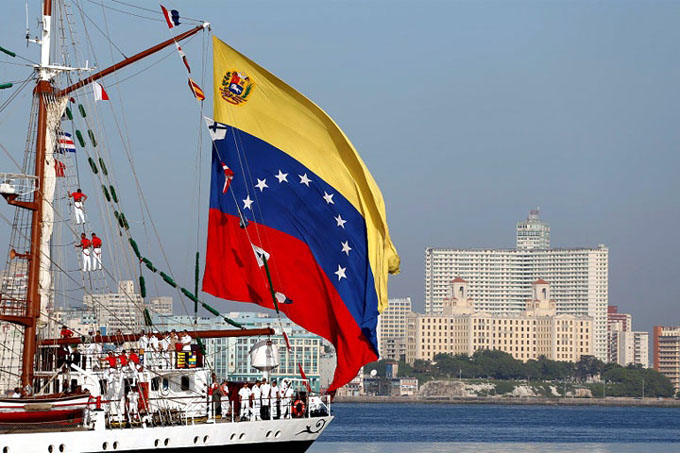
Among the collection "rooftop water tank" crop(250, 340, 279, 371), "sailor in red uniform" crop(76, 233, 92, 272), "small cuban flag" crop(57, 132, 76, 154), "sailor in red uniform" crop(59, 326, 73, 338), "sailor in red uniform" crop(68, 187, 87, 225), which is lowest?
"rooftop water tank" crop(250, 340, 279, 371)

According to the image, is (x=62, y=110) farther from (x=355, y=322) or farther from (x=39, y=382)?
(x=355, y=322)

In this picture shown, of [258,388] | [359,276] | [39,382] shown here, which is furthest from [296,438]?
[39,382]

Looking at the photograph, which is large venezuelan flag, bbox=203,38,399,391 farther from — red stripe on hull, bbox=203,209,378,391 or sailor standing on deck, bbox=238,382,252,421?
sailor standing on deck, bbox=238,382,252,421

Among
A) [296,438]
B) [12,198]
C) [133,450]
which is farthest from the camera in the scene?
[296,438]

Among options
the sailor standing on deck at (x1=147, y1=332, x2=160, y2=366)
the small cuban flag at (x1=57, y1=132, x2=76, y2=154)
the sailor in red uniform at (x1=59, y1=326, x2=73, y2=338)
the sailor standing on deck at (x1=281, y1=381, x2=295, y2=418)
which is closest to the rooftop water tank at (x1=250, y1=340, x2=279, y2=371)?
the sailor standing on deck at (x1=281, y1=381, x2=295, y2=418)

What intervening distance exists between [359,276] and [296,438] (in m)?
5.65

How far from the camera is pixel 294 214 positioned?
44.5 metres

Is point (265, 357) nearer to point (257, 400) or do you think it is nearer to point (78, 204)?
point (257, 400)

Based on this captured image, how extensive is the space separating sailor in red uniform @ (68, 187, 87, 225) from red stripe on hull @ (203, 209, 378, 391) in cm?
428

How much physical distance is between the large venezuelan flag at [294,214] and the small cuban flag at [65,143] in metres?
4.68

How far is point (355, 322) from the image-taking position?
43.6 metres

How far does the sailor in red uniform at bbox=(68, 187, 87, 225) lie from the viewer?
142 ft

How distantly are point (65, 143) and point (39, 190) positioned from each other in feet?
9.44

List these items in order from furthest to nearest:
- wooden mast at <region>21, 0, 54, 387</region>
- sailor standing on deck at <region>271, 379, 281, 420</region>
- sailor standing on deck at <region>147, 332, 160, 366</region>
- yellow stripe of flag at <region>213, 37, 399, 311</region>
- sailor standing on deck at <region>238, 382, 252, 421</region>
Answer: yellow stripe of flag at <region>213, 37, 399, 311</region>, sailor standing on deck at <region>271, 379, 281, 420</region>, sailor standing on deck at <region>147, 332, 160, 366</region>, sailor standing on deck at <region>238, 382, 252, 421</region>, wooden mast at <region>21, 0, 54, 387</region>
